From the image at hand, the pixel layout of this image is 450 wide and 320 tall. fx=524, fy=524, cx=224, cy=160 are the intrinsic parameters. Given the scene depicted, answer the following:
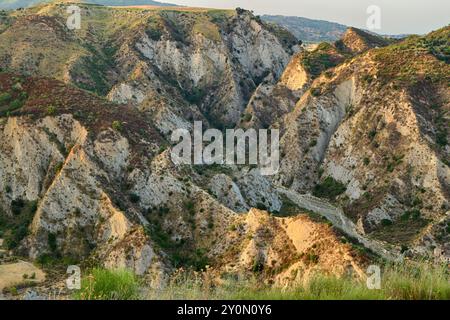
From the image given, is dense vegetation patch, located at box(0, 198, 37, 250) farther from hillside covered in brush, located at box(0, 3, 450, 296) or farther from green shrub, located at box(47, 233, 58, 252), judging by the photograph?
green shrub, located at box(47, 233, 58, 252)

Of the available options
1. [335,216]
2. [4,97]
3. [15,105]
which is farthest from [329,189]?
[4,97]

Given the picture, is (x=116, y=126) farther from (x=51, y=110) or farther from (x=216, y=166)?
(x=216, y=166)

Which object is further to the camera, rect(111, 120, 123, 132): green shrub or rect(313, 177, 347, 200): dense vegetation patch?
rect(313, 177, 347, 200): dense vegetation patch

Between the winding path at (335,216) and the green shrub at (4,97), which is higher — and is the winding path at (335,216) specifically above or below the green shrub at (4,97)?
below

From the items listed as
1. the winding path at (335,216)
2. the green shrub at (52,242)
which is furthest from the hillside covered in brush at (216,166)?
the winding path at (335,216)

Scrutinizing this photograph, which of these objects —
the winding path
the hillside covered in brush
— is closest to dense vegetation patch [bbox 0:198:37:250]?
the hillside covered in brush

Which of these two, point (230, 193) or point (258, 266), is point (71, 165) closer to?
point (230, 193)

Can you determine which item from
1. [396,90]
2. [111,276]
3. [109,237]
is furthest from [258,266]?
[396,90]

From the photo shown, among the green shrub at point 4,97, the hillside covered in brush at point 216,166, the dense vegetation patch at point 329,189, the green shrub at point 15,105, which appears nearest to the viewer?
the hillside covered in brush at point 216,166

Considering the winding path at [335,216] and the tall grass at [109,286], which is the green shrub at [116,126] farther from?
the tall grass at [109,286]
